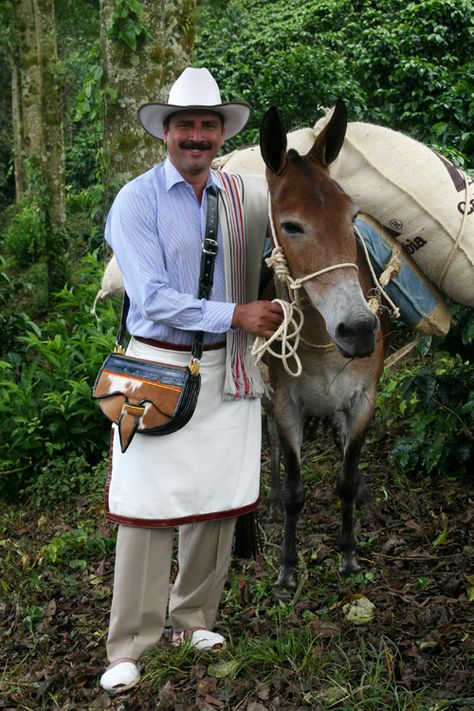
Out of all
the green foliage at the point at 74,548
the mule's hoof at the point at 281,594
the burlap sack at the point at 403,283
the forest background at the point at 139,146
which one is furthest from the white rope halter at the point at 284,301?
→ the green foliage at the point at 74,548

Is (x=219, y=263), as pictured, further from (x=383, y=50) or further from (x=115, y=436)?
(x=383, y=50)

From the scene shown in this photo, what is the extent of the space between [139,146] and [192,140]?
3.34m

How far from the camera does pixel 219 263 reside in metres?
3.31

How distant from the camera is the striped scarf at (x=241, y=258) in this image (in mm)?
3328

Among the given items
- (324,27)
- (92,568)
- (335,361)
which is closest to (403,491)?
(335,361)

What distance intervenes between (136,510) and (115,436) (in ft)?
1.04

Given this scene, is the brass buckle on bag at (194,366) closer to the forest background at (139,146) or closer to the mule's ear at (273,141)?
the mule's ear at (273,141)

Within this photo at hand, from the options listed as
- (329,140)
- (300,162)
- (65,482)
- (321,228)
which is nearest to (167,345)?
(321,228)

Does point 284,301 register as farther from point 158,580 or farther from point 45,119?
point 45,119

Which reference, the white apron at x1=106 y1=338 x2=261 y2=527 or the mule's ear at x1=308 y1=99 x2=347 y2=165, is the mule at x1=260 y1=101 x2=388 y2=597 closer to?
the mule's ear at x1=308 y1=99 x2=347 y2=165

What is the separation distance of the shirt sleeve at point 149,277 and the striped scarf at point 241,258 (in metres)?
0.26

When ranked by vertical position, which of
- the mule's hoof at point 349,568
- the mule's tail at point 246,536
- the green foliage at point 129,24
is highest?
the green foliage at point 129,24

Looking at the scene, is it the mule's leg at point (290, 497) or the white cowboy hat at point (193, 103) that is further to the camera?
the mule's leg at point (290, 497)

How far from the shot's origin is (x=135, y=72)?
6230 millimetres
